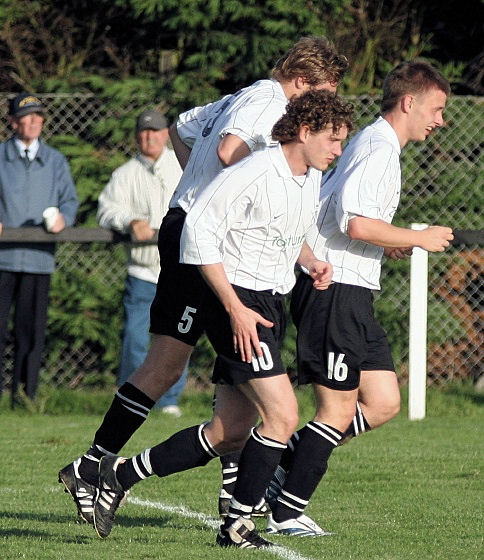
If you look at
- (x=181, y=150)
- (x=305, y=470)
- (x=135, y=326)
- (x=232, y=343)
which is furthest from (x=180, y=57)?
(x=232, y=343)

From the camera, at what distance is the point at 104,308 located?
1062cm

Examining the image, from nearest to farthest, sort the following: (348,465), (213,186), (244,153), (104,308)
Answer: (213,186), (244,153), (348,465), (104,308)

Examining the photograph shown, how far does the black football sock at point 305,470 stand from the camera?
5551 mm

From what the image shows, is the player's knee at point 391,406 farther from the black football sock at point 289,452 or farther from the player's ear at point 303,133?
the player's ear at point 303,133

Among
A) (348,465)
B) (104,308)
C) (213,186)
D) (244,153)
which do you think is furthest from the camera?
(104,308)

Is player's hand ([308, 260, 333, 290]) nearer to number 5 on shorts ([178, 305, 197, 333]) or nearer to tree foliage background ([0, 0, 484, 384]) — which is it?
number 5 on shorts ([178, 305, 197, 333])

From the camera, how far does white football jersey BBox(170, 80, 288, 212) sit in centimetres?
547

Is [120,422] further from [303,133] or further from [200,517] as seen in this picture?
[303,133]

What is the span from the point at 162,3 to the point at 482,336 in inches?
152

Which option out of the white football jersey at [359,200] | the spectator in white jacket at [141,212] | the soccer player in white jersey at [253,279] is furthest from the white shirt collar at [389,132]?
the spectator in white jacket at [141,212]

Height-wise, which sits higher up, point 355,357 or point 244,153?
point 244,153

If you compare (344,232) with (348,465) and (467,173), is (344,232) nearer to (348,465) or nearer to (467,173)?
(348,465)

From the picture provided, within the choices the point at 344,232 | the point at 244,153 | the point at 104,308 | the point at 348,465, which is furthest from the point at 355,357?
the point at 104,308

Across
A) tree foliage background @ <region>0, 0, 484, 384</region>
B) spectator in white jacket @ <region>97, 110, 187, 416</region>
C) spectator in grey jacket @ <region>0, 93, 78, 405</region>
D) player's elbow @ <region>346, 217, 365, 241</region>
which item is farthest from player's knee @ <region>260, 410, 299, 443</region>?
tree foliage background @ <region>0, 0, 484, 384</region>
